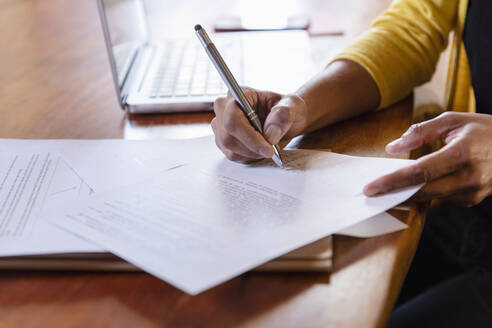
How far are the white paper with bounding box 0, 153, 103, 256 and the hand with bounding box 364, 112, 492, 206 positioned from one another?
1.08 feet

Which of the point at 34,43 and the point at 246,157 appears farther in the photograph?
the point at 34,43

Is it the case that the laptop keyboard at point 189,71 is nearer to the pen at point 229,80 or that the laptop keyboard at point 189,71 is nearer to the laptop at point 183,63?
the laptop at point 183,63

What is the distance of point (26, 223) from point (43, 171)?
5.1 inches

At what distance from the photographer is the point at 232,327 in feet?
1.33

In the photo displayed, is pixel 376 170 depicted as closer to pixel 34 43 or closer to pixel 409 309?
pixel 409 309

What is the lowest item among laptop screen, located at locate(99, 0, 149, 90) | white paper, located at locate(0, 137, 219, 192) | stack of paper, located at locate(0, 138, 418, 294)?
white paper, located at locate(0, 137, 219, 192)

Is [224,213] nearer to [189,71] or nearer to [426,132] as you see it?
[426,132]

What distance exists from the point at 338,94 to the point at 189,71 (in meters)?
0.31

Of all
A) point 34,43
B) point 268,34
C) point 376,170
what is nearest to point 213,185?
point 376,170

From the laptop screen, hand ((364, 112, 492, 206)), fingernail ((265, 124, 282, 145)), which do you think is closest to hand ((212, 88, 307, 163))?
fingernail ((265, 124, 282, 145))

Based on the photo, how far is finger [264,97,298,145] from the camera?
611 mm

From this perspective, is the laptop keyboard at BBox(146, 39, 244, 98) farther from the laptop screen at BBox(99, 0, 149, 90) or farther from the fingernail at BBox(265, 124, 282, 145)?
the fingernail at BBox(265, 124, 282, 145)

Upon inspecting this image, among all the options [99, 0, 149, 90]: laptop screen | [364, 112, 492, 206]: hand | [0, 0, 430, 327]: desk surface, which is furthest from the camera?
[99, 0, 149, 90]: laptop screen

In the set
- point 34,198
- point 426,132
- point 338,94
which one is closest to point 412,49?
point 338,94
